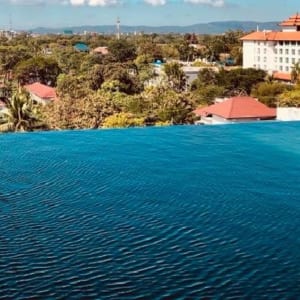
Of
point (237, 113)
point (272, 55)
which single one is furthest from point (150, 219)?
point (272, 55)

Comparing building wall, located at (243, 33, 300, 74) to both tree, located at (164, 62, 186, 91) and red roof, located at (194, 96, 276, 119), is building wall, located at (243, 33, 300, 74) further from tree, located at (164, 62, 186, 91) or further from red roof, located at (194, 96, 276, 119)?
red roof, located at (194, 96, 276, 119)

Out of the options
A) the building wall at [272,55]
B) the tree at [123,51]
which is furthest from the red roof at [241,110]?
the tree at [123,51]

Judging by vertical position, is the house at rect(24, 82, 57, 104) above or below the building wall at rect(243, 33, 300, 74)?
below

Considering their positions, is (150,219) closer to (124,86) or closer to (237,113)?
(237,113)

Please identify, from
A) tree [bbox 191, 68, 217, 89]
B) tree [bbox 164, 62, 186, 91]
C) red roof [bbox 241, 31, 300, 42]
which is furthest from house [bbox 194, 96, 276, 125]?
red roof [bbox 241, 31, 300, 42]

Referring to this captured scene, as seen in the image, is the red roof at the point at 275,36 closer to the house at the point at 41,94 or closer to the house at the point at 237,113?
the house at the point at 41,94

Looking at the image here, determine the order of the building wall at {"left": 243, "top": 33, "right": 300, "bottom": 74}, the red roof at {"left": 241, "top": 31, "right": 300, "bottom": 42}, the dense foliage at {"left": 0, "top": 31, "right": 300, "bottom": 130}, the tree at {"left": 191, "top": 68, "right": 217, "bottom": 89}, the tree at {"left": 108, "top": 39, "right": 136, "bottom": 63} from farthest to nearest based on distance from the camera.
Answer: the tree at {"left": 108, "top": 39, "right": 136, "bottom": 63} < the building wall at {"left": 243, "top": 33, "right": 300, "bottom": 74} < the red roof at {"left": 241, "top": 31, "right": 300, "bottom": 42} < the tree at {"left": 191, "top": 68, "right": 217, "bottom": 89} < the dense foliage at {"left": 0, "top": 31, "right": 300, "bottom": 130}
